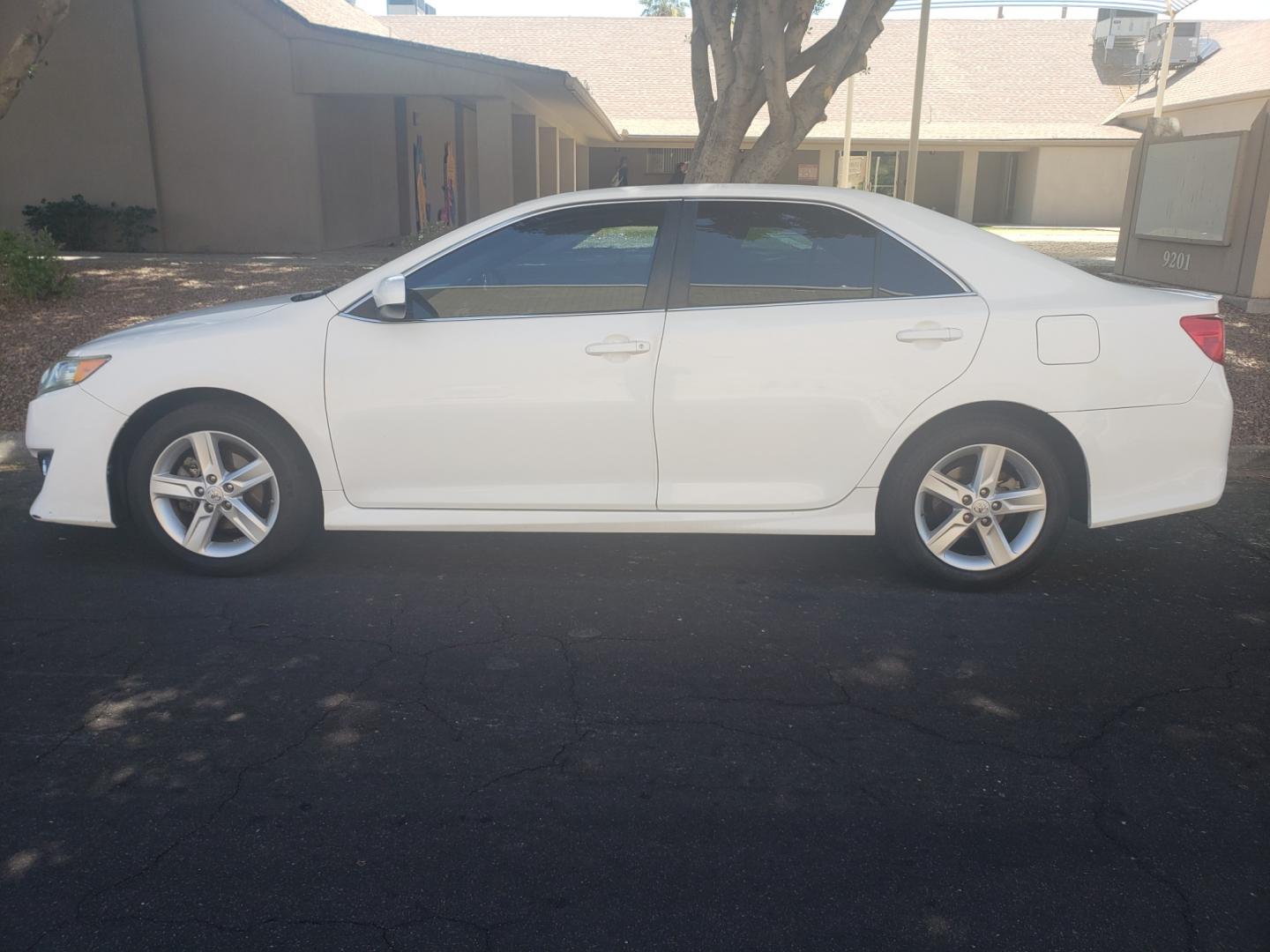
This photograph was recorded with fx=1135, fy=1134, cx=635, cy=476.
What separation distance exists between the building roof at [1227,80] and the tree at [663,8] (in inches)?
1610

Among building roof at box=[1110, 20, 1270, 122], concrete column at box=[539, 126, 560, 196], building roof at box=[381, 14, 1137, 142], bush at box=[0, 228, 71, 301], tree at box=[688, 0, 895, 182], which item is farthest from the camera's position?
building roof at box=[381, 14, 1137, 142]

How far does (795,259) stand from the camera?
5000 millimetres

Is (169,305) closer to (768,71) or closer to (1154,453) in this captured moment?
(768,71)

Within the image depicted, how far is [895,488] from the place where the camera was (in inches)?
192

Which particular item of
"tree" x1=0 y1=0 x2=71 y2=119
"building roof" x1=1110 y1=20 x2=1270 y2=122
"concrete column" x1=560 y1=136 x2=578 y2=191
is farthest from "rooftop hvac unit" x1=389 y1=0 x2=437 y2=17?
"tree" x1=0 y1=0 x2=71 y2=119

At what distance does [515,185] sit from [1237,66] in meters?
15.3

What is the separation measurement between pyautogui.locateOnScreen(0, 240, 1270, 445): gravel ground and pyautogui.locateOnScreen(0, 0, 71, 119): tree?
2.04 meters

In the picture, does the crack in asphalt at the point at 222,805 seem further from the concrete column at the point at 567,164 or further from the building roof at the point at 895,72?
the building roof at the point at 895,72

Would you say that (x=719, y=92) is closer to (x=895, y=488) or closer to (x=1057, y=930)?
(x=895, y=488)

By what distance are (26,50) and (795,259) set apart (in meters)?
9.51

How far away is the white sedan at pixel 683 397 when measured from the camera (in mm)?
4805

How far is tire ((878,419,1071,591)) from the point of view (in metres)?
4.84

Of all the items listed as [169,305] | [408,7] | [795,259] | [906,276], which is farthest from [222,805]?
[408,7]

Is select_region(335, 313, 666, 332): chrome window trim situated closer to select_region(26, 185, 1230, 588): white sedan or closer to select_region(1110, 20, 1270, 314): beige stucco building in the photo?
select_region(26, 185, 1230, 588): white sedan
